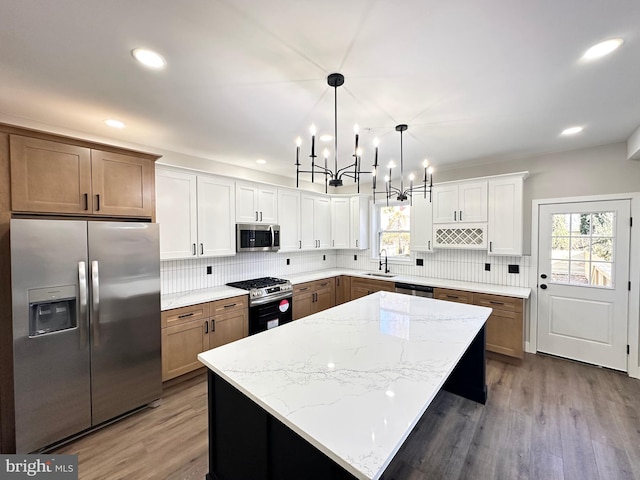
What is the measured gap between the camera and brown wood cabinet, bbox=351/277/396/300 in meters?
4.43

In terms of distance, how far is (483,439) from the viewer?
83.7 inches

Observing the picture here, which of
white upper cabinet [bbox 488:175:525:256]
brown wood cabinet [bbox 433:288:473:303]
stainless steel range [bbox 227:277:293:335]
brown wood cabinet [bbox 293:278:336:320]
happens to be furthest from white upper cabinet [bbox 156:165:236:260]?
white upper cabinet [bbox 488:175:525:256]

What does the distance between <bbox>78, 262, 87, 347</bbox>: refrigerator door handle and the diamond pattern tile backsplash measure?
45.1 inches

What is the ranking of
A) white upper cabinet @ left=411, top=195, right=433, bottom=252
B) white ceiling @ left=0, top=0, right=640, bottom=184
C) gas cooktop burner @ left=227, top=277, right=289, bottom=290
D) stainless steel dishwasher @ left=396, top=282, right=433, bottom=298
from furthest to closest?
1. white upper cabinet @ left=411, top=195, right=433, bottom=252
2. stainless steel dishwasher @ left=396, top=282, right=433, bottom=298
3. gas cooktop burner @ left=227, top=277, right=289, bottom=290
4. white ceiling @ left=0, top=0, right=640, bottom=184

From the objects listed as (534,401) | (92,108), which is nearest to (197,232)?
(92,108)

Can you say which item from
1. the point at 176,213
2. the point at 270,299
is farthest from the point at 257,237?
the point at 176,213

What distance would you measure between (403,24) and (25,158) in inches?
102

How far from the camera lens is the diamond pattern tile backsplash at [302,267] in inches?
135

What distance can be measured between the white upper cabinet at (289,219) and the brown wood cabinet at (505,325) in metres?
2.80

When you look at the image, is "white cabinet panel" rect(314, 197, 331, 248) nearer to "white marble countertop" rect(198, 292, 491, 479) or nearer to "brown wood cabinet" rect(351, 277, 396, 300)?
"brown wood cabinet" rect(351, 277, 396, 300)

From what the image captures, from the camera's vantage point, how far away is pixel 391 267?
16.4 feet

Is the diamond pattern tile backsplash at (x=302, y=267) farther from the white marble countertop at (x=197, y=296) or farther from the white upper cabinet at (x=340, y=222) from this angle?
the white upper cabinet at (x=340, y=222)

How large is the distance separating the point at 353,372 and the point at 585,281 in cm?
366

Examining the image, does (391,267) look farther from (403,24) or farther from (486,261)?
(403,24)
